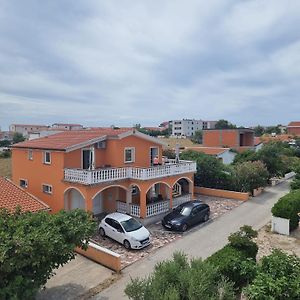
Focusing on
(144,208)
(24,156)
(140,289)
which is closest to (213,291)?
(140,289)

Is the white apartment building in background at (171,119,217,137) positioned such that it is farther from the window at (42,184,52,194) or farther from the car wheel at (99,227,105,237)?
the car wheel at (99,227,105,237)

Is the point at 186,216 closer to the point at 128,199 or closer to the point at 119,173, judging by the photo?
the point at 128,199

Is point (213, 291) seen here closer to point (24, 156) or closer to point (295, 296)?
point (295, 296)

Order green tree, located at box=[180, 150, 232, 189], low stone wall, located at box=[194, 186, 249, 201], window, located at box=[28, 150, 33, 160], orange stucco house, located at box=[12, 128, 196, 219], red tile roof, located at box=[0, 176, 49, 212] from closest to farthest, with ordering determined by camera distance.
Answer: red tile roof, located at box=[0, 176, 49, 212] < orange stucco house, located at box=[12, 128, 196, 219] < window, located at box=[28, 150, 33, 160] < low stone wall, located at box=[194, 186, 249, 201] < green tree, located at box=[180, 150, 232, 189]

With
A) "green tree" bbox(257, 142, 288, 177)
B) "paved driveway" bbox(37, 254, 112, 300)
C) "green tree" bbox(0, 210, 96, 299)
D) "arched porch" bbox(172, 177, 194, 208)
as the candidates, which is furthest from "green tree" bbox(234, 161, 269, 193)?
"green tree" bbox(0, 210, 96, 299)

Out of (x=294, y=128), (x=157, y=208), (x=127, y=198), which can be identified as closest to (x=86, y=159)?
(x=127, y=198)

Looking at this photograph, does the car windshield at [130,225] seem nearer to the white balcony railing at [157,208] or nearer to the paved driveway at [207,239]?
the paved driveway at [207,239]
